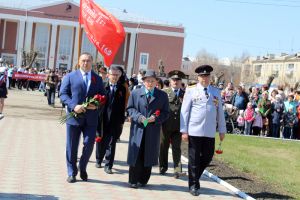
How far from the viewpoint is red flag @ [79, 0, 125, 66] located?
1267cm

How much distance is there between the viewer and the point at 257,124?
1986 cm

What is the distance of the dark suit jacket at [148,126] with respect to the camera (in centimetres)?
852

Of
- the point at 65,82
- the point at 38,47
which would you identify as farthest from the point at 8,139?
the point at 38,47

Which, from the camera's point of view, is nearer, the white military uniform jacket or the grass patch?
the white military uniform jacket

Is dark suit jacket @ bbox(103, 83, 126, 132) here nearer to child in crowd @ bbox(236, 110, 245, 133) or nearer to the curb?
the curb

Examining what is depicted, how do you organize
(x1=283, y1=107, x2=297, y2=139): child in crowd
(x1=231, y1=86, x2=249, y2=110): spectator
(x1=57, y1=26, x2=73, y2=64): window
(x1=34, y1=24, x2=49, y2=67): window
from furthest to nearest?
(x1=57, y1=26, x2=73, y2=64): window < (x1=34, y1=24, x2=49, y2=67): window < (x1=283, y1=107, x2=297, y2=139): child in crowd < (x1=231, y1=86, x2=249, y2=110): spectator

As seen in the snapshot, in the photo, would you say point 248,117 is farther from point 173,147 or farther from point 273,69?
point 273,69

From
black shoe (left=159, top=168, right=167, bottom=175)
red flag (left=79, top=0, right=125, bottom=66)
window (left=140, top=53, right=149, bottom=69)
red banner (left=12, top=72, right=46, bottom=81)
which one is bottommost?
black shoe (left=159, top=168, right=167, bottom=175)

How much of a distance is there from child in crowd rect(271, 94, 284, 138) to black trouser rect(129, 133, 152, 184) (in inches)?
483

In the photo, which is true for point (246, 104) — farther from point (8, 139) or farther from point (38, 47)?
point (38, 47)

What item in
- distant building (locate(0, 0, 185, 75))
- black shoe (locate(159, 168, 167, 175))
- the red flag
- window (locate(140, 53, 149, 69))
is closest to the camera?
black shoe (locate(159, 168, 167, 175))

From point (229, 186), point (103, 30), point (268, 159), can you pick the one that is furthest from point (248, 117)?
point (229, 186)

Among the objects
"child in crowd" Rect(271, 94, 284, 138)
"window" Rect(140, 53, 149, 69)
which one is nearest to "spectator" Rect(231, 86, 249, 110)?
"child in crowd" Rect(271, 94, 284, 138)

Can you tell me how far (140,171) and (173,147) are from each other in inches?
56.7
